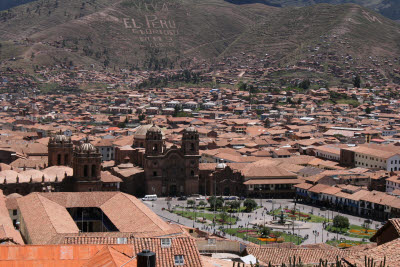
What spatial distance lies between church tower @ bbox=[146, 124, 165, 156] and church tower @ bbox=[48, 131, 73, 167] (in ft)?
28.7

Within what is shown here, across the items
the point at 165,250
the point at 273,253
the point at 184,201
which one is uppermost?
the point at 165,250

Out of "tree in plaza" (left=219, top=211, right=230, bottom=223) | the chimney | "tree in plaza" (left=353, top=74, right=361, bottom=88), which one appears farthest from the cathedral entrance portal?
"tree in plaza" (left=353, top=74, right=361, bottom=88)

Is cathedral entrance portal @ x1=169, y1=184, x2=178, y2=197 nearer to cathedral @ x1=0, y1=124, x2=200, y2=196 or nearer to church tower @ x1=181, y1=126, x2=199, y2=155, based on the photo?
cathedral @ x1=0, y1=124, x2=200, y2=196

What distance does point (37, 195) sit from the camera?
4709cm

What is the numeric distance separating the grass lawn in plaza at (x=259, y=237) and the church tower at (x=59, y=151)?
19.9 meters

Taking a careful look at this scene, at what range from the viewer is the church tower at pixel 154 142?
240 feet

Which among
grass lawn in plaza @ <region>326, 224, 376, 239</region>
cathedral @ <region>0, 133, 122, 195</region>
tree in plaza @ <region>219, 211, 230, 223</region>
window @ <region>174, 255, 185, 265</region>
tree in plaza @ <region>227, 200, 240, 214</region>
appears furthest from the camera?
tree in plaza @ <region>227, 200, 240, 214</region>

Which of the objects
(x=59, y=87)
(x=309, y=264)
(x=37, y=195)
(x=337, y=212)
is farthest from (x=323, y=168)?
(x=59, y=87)

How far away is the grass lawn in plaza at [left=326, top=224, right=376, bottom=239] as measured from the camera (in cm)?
5547

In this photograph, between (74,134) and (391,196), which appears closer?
(391,196)

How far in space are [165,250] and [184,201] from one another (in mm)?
46740

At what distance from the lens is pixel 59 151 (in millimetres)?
68062

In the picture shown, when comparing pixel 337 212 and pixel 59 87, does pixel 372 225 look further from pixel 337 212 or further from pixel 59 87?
pixel 59 87

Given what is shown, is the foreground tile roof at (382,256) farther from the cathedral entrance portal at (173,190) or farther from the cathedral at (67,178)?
the cathedral entrance portal at (173,190)
